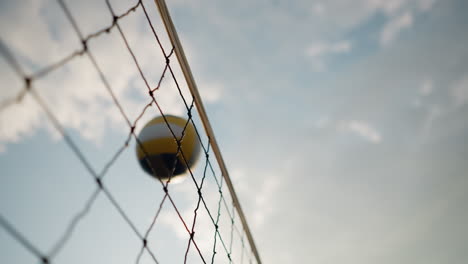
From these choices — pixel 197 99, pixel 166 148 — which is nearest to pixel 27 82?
pixel 197 99

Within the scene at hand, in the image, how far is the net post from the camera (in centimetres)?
260

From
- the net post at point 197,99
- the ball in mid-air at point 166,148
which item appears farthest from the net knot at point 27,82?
the ball in mid-air at point 166,148

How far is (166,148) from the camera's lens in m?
3.31

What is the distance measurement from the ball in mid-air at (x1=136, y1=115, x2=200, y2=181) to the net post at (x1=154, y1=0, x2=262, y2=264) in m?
0.27

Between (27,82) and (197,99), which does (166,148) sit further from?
(27,82)

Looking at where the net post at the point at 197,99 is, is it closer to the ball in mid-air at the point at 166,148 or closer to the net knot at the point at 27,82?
the ball in mid-air at the point at 166,148

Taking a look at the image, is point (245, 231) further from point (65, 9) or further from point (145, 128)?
point (65, 9)

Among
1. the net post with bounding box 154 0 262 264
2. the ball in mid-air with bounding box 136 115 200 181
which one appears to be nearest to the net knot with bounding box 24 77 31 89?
the net post with bounding box 154 0 262 264

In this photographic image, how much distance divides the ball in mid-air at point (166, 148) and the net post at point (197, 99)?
0.27m

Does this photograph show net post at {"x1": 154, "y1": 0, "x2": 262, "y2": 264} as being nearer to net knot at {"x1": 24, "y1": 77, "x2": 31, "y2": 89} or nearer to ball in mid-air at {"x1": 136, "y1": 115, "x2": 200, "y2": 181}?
ball in mid-air at {"x1": 136, "y1": 115, "x2": 200, "y2": 181}

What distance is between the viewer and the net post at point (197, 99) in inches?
103

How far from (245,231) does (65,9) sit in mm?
3278

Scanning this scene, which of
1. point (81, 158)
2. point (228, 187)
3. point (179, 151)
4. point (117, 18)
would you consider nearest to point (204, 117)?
point (179, 151)

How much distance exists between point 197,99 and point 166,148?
26.1 inches
